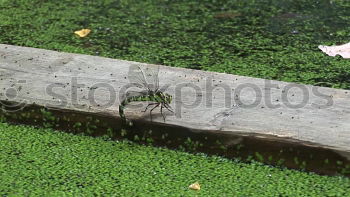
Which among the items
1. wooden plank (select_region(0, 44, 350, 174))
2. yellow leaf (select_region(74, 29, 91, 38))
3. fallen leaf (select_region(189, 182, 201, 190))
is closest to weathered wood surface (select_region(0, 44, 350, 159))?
wooden plank (select_region(0, 44, 350, 174))

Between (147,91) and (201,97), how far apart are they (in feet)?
0.50

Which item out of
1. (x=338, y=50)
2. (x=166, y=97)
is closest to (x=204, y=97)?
(x=166, y=97)

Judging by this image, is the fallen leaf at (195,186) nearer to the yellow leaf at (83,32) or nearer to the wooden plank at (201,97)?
the wooden plank at (201,97)

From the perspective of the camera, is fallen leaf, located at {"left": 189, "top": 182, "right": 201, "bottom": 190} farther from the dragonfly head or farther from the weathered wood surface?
the dragonfly head

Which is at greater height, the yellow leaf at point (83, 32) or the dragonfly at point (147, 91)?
the yellow leaf at point (83, 32)

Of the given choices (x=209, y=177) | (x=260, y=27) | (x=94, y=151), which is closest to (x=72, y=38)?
(x=260, y=27)

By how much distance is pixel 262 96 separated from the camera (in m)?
2.05

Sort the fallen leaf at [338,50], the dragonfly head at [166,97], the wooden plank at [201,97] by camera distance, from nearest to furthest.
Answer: the wooden plank at [201,97] → the dragonfly head at [166,97] → the fallen leaf at [338,50]

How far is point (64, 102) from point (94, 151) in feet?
0.65

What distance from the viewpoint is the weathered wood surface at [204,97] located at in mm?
1888

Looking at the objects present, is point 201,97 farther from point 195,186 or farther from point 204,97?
point 195,186

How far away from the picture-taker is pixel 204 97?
81.4 inches

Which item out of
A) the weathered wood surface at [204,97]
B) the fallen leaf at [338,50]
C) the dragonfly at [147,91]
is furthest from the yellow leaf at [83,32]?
the fallen leaf at [338,50]

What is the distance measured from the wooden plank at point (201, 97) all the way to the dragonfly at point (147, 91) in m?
0.02
